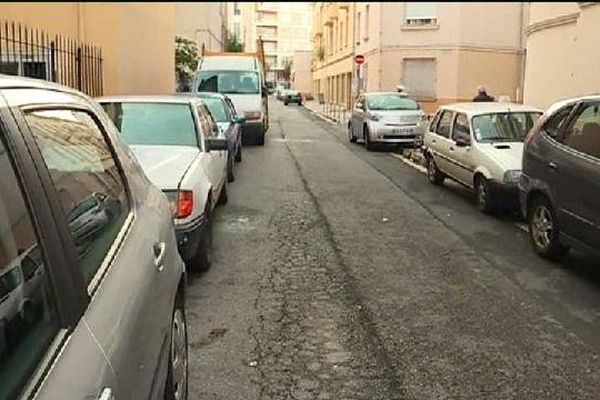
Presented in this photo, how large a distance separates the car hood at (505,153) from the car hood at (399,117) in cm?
877

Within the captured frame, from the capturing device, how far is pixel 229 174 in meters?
12.6

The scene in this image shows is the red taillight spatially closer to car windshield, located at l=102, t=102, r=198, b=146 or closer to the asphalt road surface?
the asphalt road surface

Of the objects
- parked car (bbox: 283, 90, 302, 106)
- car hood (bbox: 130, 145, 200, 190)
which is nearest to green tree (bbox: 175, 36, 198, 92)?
car hood (bbox: 130, 145, 200, 190)

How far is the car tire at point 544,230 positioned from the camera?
701 cm

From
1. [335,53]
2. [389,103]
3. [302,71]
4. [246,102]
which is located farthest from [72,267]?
[302,71]

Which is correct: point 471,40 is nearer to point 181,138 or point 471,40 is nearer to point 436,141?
point 436,141

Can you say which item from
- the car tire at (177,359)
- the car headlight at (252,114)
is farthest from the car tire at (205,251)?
the car headlight at (252,114)

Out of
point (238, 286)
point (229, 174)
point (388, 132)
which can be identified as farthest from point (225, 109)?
point (238, 286)

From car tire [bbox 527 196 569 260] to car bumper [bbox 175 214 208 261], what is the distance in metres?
3.22

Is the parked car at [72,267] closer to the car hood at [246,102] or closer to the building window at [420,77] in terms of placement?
the car hood at [246,102]

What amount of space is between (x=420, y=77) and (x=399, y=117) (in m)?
17.3

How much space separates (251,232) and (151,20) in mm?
10609

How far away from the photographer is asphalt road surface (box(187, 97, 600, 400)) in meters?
4.32

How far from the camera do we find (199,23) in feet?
129
